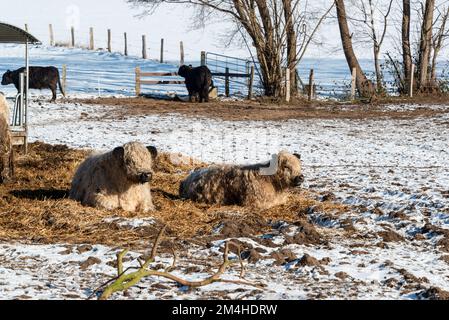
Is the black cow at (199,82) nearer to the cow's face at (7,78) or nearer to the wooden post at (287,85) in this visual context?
the wooden post at (287,85)

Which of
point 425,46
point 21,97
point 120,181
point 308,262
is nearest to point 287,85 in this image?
point 425,46

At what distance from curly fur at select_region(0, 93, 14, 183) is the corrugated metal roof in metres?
3.13

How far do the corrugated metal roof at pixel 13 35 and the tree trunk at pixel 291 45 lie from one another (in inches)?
662

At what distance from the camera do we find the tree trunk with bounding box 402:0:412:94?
34094 mm

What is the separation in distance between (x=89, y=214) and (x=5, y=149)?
2952 mm

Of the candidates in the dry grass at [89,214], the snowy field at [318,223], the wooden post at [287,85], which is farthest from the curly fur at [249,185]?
the wooden post at [287,85]

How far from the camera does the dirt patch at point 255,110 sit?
24.8 m

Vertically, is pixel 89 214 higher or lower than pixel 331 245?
higher

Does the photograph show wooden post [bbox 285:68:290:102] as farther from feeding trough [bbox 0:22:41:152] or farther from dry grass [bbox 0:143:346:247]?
dry grass [bbox 0:143:346:247]

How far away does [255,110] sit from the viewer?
26.4 metres

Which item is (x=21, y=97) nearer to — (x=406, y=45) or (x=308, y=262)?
(x=308, y=262)

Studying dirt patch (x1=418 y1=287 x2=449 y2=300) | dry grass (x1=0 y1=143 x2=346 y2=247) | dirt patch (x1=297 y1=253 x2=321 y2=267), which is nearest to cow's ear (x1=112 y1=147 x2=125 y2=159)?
dry grass (x1=0 y1=143 x2=346 y2=247)
